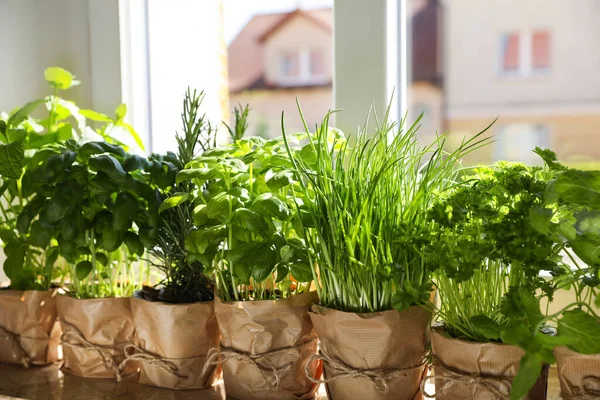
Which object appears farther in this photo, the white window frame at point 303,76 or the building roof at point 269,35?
the white window frame at point 303,76

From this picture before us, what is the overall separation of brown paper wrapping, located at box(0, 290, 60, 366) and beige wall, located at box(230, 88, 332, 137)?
0.57 m

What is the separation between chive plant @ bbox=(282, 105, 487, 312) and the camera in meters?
0.90

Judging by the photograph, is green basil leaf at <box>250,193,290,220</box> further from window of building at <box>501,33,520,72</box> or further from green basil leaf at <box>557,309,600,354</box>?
window of building at <box>501,33,520,72</box>

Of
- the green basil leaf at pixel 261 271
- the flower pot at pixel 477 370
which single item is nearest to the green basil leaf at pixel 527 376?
the flower pot at pixel 477 370

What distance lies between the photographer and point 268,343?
997 mm

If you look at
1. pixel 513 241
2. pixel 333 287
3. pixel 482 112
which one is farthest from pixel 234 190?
pixel 482 112

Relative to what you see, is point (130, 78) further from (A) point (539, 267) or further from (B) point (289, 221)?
(A) point (539, 267)

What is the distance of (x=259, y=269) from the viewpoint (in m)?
0.91

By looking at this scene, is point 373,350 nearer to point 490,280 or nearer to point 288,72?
point 490,280

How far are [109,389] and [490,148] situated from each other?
2.77 feet

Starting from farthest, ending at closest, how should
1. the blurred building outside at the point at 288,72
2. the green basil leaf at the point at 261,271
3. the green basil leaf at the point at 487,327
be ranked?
the blurred building outside at the point at 288,72 → the green basil leaf at the point at 261,271 → the green basil leaf at the point at 487,327

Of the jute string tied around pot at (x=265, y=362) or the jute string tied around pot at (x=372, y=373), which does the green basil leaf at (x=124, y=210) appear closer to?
the jute string tied around pot at (x=265, y=362)

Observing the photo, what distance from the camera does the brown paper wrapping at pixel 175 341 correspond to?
42.6 inches

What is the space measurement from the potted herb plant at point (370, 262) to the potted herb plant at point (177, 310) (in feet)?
0.78
